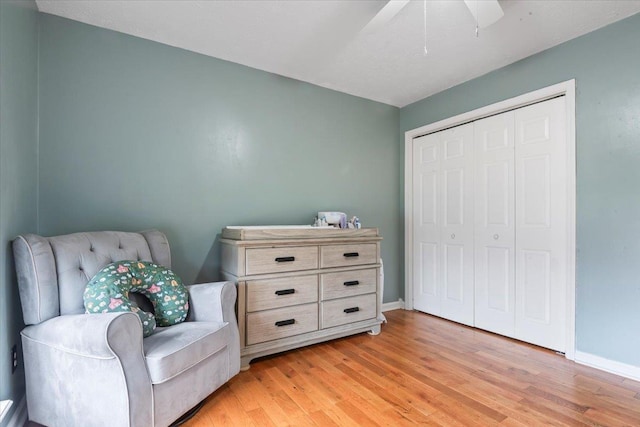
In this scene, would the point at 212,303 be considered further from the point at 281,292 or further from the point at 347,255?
the point at 347,255

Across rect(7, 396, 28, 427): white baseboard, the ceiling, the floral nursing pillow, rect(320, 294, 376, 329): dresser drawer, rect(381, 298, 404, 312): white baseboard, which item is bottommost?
rect(381, 298, 404, 312): white baseboard

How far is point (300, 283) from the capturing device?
2.43 m

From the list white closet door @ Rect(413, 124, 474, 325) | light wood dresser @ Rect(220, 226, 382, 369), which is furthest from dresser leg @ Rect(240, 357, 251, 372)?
white closet door @ Rect(413, 124, 474, 325)

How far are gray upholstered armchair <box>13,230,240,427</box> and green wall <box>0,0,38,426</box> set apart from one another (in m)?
0.08

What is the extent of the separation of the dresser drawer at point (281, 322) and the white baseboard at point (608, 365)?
1.93m

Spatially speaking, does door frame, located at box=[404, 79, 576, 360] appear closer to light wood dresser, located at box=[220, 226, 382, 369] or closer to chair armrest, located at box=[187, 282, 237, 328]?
light wood dresser, located at box=[220, 226, 382, 369]

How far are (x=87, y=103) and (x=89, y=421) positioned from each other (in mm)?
1938

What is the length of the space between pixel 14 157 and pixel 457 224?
132 inches

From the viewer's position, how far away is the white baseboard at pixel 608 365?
6.67 ft

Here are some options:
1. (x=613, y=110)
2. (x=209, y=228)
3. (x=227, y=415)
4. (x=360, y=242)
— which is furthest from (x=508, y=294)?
(x=209, y=228)

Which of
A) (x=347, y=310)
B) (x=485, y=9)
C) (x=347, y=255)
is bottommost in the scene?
(x=347, y=310)

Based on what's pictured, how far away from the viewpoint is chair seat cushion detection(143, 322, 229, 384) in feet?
4.57

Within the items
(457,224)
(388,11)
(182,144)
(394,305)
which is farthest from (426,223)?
(182,144)

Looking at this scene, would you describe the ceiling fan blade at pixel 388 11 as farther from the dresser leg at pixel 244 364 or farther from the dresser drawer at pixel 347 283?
the dresser leg at pixel 244 364
